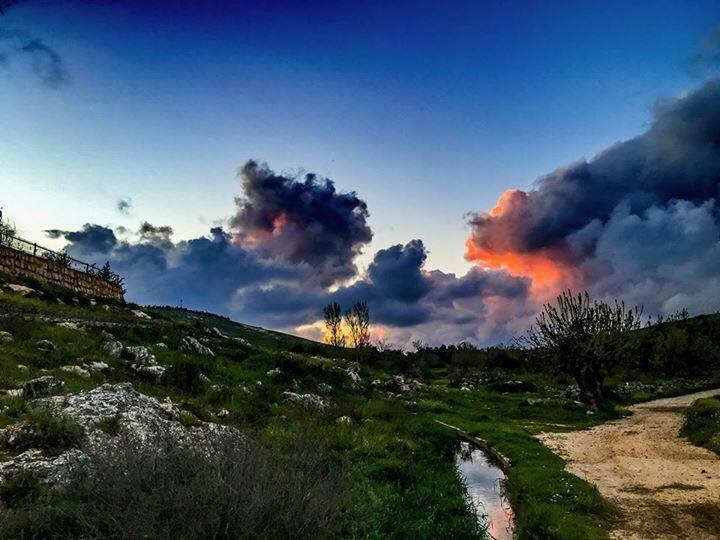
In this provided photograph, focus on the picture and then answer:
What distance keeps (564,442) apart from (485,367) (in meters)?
50.5

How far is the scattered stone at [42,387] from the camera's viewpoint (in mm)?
12977

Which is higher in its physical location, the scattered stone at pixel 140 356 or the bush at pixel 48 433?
the scattered stone at pixel 140 356

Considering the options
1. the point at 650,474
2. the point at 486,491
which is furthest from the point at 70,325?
the point at 650,474

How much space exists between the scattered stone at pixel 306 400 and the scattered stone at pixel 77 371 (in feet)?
28.3

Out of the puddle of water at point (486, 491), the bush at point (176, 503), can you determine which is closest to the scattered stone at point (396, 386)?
the puddle of water at point (486, 491)

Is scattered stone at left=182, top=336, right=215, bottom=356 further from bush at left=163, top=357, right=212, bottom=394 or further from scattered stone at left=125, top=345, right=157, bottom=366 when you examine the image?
scattered stone at left=125, top=345, right=157, bottom=366

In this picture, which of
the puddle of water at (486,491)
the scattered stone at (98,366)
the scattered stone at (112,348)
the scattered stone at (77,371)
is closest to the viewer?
the puddle of water at (486,491)

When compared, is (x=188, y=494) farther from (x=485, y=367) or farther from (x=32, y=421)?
(x=485, y=367)

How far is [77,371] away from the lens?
635 inches

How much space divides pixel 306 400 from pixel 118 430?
36.5 ft

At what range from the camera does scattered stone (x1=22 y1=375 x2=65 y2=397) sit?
42.6 feet

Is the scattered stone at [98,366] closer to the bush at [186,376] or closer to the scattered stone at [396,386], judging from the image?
the bush at [186,376]

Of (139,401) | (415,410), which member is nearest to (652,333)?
(415,410)

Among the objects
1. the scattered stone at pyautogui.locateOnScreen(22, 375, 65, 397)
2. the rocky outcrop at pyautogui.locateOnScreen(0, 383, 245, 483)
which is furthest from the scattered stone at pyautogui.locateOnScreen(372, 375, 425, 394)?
the scattered stone at pyautogui.locateOnScreen(22, 375, 65, 397)
